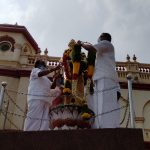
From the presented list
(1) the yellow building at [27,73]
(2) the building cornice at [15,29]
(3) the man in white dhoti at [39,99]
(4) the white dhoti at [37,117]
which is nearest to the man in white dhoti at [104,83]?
(3) the man in white dhoti at [39,99]

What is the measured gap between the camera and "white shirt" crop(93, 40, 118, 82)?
233 inches

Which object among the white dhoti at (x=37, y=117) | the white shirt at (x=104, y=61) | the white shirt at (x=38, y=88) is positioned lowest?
the white dhoti at (x=37, y=117)

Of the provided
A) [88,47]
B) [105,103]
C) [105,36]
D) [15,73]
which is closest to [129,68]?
[15,73]

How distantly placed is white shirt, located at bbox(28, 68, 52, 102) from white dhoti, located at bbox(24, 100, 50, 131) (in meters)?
0.09

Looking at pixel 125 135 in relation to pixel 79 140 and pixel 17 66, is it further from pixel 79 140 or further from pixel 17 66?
pixel 17 66

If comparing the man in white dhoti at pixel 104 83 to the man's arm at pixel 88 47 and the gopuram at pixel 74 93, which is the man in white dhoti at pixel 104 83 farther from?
the gopuram at pixel 74 93

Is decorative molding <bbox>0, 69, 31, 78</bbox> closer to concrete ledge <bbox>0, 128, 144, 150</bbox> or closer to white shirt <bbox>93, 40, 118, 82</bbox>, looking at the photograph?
white shirt <bbox>93, 40, 118, 82</bbox>

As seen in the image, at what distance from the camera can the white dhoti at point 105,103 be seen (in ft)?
18.3

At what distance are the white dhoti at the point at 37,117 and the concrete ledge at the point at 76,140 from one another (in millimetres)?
1797

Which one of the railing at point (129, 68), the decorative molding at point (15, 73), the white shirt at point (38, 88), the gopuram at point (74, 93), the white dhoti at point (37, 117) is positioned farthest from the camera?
the railing at point (129, 68)

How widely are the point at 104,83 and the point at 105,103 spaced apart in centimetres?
36

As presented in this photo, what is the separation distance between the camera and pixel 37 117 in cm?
615

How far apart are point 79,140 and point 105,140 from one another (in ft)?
1.02

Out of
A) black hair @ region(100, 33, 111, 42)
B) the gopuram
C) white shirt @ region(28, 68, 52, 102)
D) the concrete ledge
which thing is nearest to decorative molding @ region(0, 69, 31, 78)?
white shirt @ region(28, 68, 52, 102)
